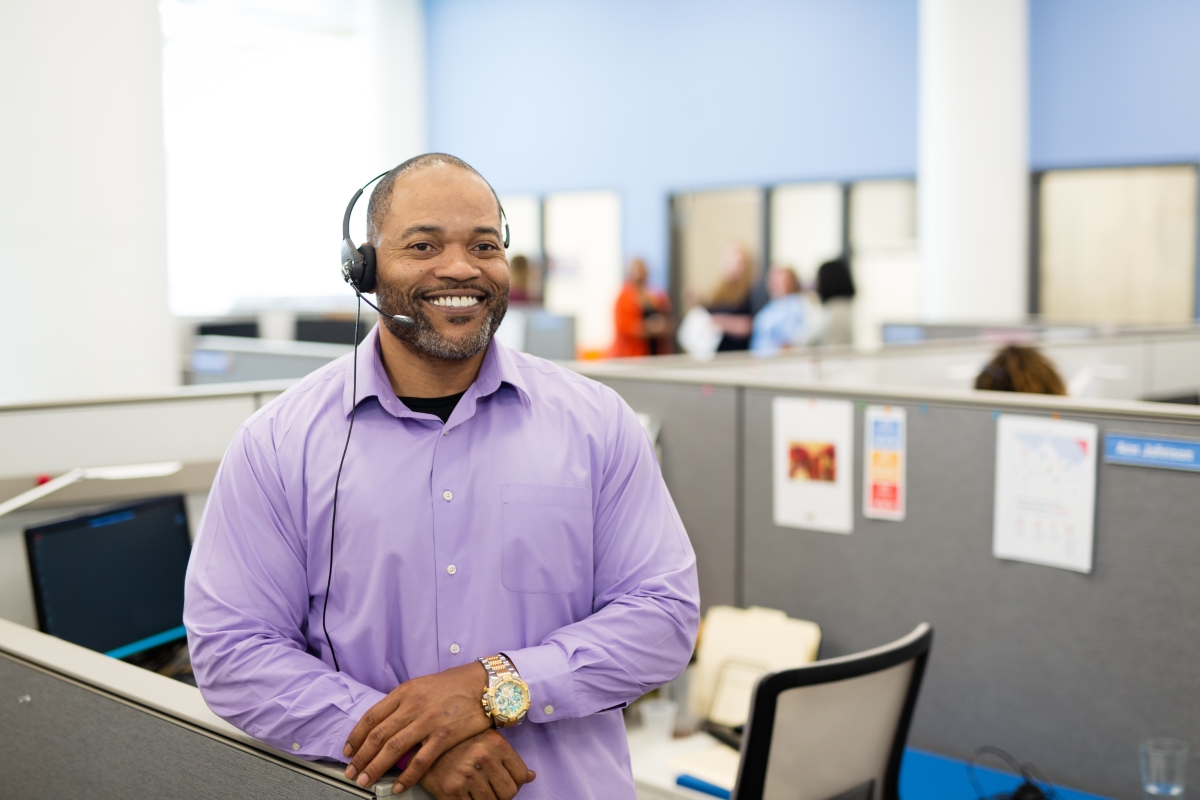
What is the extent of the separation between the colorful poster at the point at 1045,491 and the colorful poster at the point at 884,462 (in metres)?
0.18

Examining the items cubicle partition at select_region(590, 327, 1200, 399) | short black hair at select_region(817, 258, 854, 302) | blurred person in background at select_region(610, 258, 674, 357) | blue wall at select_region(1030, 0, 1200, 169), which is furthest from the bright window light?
cubicle partition at select_region(590, 327, 1200, 399)

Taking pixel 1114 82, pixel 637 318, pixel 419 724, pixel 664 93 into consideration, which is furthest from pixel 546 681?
pixel 664 93

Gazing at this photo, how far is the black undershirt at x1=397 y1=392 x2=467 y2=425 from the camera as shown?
128 centimetres

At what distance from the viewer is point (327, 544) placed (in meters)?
1.21

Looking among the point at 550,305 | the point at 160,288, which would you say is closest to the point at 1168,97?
the point at 550,305

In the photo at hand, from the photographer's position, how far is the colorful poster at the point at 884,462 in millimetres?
1938

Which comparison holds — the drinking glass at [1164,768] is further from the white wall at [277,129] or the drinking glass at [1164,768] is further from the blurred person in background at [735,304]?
the white wall at [277,129]

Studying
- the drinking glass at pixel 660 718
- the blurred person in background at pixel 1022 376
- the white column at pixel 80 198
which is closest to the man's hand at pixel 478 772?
the drinking glass at pixel 660 718

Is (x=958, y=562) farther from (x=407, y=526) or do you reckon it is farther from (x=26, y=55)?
(x=26, y=55)

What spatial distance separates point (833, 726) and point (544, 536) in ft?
1.70

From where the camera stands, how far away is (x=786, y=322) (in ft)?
21.1

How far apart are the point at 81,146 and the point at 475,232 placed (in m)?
1.85

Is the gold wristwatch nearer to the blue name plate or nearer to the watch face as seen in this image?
the watch face

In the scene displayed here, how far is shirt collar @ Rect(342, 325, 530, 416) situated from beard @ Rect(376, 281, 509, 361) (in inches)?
1.5
